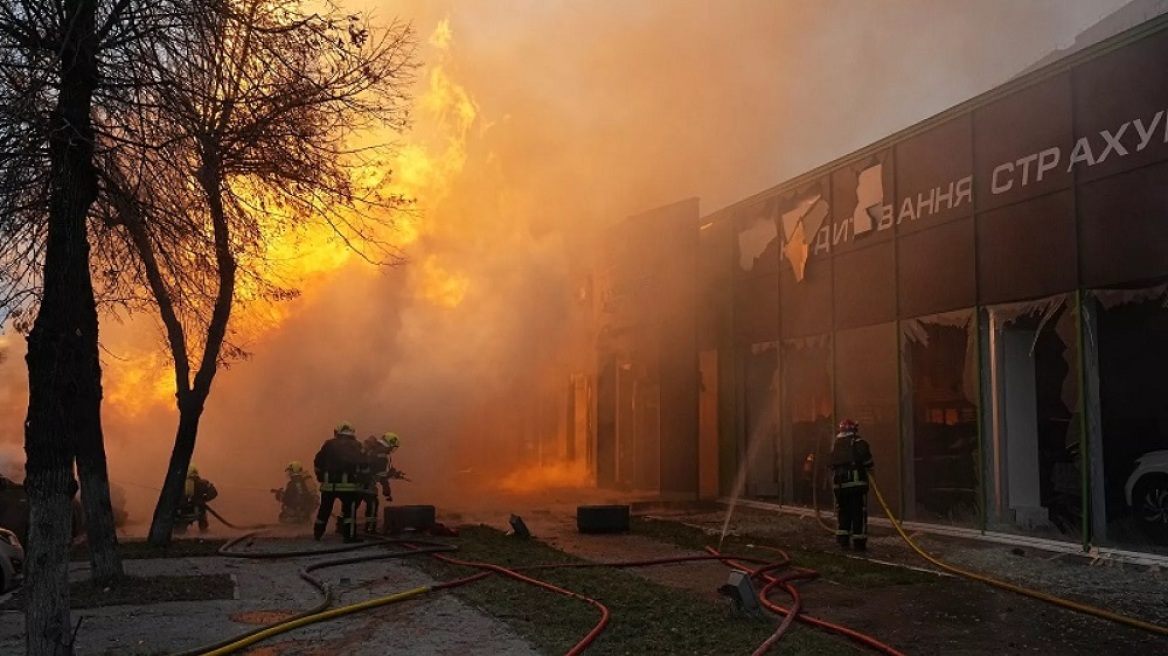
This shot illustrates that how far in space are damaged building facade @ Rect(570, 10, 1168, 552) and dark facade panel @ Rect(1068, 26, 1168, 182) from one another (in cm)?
2

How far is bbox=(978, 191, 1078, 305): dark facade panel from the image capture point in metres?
10.4

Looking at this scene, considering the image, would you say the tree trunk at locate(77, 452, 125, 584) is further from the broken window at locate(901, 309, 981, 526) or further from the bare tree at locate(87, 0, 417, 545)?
the broken window at locate(901, 309, 981, 526)

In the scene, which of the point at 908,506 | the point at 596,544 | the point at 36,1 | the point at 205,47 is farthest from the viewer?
the point at 908,506

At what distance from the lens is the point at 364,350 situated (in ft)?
63.9

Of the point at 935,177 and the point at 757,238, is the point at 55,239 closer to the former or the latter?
the point at 935,177

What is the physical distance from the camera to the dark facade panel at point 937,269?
11836 millimetres

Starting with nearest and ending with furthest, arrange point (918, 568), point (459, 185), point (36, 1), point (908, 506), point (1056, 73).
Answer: point (36, 1), point (918, 568), point (1056, 73), point (908, 506), point (459, 185)

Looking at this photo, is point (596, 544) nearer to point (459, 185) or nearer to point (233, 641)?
point (233, 641)

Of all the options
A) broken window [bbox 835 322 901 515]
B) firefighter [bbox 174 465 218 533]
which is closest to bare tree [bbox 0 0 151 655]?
firefighter [bbox 174 465 218 533]

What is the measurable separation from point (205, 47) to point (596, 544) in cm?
755

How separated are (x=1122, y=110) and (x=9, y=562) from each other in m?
12.4

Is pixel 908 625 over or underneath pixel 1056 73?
underneath

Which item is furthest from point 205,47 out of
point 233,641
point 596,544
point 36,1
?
point 596,544

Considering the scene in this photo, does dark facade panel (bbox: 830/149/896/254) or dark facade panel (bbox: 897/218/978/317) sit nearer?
dark facade panel (bbox: 897/218/978/317)
